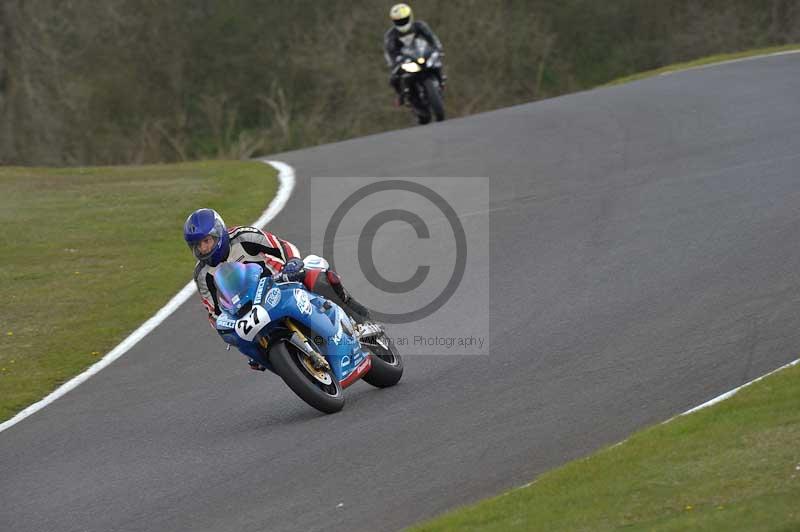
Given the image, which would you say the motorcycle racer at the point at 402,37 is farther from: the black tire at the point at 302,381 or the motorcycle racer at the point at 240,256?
the black tire at the point at 302,381

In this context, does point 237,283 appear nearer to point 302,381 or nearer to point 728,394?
point 302,381

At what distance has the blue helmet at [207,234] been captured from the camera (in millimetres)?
8508

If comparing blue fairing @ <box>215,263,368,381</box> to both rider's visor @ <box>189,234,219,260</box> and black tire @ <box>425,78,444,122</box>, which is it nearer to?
rider's visor @ <box>189,234,219,260</box>

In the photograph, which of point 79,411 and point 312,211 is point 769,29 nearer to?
point 312,211

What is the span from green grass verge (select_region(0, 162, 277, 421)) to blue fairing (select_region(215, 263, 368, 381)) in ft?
8.91

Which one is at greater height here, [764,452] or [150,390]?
[764,452]

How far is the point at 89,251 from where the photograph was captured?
1581cm

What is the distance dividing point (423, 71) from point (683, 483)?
56.1ft

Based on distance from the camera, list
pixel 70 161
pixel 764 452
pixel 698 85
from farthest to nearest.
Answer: pixel 70 161 → pixel 698 85 → pixel 764 452

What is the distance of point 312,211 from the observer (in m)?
16.1

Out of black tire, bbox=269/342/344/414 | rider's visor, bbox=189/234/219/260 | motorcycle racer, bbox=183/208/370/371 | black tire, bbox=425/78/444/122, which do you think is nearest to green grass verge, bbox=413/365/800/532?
black tire, bbox=269/342/344/414

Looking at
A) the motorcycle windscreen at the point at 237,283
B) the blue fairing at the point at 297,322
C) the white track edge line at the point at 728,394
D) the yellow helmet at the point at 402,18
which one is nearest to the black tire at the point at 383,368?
the blue fairing at the point at 297,322

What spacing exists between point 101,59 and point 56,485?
36.9 metres

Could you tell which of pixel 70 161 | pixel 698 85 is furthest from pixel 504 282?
pixel 70 161
